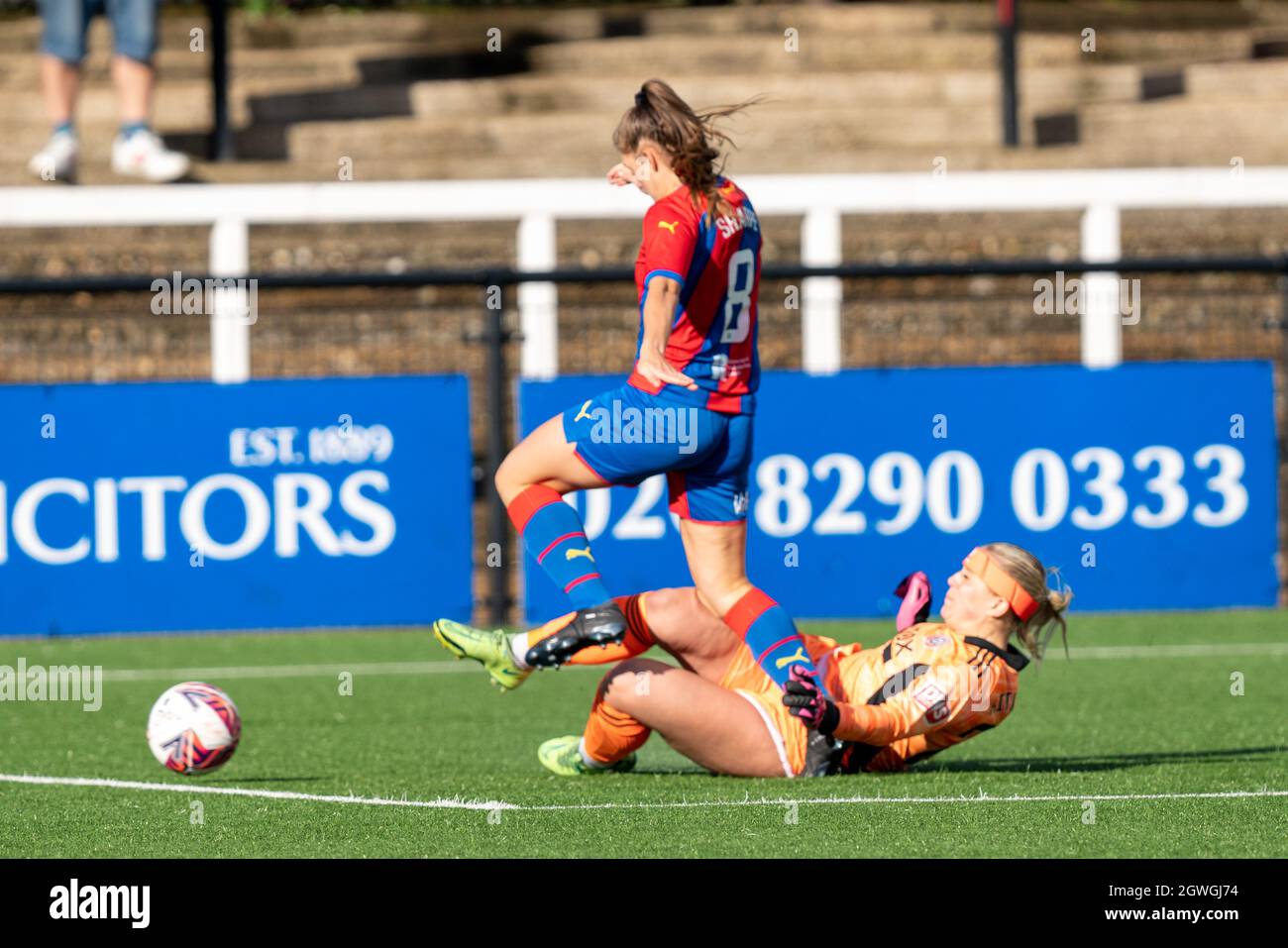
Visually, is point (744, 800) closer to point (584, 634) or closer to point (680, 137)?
point (584, 634)

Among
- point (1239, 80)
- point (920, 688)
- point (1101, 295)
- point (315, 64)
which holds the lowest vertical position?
point (920, 688)

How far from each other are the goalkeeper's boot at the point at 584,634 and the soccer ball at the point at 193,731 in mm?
955

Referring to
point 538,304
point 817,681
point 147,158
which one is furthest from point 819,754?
point 147,158

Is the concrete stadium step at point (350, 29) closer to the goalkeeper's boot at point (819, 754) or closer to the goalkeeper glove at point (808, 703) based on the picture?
the goalkeeper's boot at point (819, 754)

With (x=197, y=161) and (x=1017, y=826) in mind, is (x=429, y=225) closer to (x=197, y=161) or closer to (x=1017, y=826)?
(x=197, y=161)

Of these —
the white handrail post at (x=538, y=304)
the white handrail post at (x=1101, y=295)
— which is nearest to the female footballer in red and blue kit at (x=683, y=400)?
the white handrail post at (x=538, y=304)

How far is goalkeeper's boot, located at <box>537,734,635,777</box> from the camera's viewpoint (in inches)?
275

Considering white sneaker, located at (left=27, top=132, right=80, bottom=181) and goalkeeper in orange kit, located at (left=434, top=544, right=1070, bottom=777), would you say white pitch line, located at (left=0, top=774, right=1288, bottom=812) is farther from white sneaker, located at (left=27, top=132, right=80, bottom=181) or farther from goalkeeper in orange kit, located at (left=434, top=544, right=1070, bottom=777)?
white sneaker, located at (left=27, top=132, right=80, bottom=181)

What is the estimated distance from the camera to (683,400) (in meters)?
6.79

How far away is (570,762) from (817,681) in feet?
2.91

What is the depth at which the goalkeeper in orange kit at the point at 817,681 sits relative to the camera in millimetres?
6414

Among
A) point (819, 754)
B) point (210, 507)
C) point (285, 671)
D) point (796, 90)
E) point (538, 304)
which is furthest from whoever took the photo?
point (796, 90)
